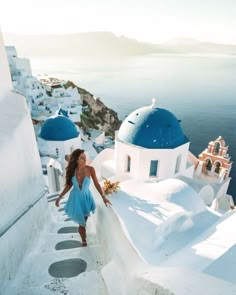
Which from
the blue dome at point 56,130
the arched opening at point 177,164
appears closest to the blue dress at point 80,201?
the arched opening at point 177,164

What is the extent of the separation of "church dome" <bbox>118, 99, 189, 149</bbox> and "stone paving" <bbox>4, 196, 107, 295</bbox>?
5.47 meters

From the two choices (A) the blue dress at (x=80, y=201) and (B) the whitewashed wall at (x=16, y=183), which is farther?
(A) the blue dress at (x=80, y=201)

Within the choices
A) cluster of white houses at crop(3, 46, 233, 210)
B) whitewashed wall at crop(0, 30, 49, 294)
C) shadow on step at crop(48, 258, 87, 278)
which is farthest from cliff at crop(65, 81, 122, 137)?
shadow on step at crop(48, 258, 87, 278)

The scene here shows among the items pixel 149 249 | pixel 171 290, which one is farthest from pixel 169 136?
pixel 171 290

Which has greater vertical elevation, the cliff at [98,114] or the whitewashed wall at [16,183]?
the whitewashed wall at [16,183]

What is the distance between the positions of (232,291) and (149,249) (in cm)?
201

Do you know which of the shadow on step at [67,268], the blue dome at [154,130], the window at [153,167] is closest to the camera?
the shadow on step at [67,268]

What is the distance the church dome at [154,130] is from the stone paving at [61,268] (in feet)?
17.9

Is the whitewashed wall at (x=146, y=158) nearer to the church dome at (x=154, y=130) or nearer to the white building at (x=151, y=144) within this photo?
the white building at (x=151, y=144)

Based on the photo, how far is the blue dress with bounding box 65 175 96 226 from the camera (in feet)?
11.5

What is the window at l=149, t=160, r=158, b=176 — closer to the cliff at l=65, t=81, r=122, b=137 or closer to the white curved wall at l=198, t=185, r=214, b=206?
the white curved wall at l=198, t=185, r=214, b=206

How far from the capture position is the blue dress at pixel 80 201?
11.5 ft

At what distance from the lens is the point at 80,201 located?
3.62 metres

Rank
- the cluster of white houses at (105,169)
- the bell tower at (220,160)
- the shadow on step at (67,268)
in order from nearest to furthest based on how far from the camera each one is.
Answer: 1. the cluster of white houses at (105,169)
2. the shadow on step at (67,268)
3. the bell tower at (220,160)
